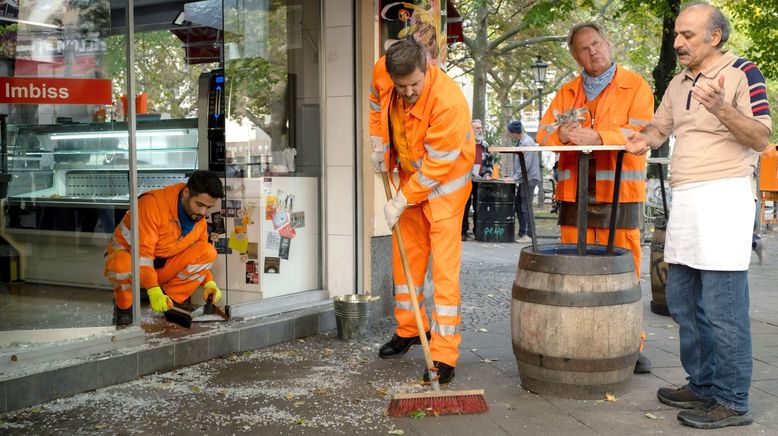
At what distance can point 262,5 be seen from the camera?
6391 mm

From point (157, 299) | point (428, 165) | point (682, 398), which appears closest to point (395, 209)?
point (428, 165)

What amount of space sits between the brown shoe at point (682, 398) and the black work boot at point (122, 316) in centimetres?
308

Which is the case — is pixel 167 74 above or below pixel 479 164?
above

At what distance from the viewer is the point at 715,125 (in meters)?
3.99

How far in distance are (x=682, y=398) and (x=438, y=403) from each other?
128cm

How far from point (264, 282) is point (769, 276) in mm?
6268

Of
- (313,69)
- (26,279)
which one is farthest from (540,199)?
(26,279)

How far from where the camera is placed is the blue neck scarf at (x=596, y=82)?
487 centimetres

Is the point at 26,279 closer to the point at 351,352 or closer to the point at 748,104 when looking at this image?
the point at 351,352

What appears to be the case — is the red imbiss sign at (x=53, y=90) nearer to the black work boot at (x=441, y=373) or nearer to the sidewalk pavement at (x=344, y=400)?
the sidewalk pavement at (x=344, y=400)

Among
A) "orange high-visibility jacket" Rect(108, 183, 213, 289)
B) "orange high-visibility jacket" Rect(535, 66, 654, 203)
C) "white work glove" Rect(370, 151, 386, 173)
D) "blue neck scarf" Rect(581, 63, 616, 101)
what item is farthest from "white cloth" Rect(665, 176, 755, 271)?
"orange high-visibility jacket" Rect(108, 183, 213, 289)

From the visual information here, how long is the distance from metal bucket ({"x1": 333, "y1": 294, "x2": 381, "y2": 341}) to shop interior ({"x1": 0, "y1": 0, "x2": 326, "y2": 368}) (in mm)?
577

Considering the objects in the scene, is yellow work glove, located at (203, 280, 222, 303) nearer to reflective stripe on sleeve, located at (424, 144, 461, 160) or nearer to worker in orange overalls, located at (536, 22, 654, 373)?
reflective stripe on sleeve, located at (424, 144, 461, 160)

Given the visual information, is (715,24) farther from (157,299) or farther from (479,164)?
(479,164)
